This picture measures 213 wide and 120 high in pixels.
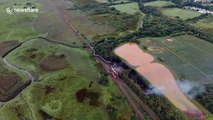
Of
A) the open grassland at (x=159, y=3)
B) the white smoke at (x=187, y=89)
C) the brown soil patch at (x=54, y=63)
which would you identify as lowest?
the brown soil patch at (x=54, y=63)

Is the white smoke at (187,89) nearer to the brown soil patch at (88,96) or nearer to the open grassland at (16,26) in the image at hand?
the brown soil patch at (88,96)

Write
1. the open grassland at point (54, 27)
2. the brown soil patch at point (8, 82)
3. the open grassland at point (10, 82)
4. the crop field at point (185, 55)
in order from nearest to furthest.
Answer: the open grassland at point (10, 82) < the brown soil patch at point (8, 82) < the crop field at point (185, 55) < the open grassland at point (54, 27)

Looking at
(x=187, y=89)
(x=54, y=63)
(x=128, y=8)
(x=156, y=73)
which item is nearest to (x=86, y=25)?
(x=128, y=8)

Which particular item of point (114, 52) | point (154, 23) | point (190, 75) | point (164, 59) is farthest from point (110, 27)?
point (190, 75)

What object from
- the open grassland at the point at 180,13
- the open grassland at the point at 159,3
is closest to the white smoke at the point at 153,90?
the open grassland at the point at 180,13

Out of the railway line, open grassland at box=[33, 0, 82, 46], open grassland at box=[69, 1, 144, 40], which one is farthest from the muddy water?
open grassland at box=[33, 0, 82, 46]

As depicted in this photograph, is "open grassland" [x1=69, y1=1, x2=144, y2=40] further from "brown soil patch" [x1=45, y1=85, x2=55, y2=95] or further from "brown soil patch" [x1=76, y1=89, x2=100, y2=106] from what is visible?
"brown soil patch" [x1=76, y1=89, x2=100, y2=106]

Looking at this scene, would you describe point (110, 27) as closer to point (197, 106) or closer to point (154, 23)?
point (154, 23)

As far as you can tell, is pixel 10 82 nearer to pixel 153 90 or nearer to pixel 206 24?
pixel 153 90
